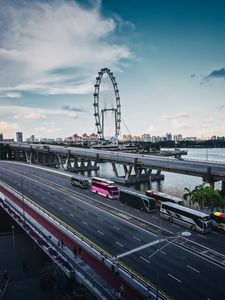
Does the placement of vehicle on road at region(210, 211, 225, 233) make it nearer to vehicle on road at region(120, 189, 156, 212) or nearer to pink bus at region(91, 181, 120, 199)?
vehicle on road at region(120, 189, 156, 212)

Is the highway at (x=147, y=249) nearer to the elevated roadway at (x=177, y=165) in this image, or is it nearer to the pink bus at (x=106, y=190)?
the pink bus at (x=106, y=190)

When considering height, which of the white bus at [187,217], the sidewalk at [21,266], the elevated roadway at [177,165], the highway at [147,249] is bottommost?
the sidewalk at [21,266]

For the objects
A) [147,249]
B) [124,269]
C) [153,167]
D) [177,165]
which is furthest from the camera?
[153,167]

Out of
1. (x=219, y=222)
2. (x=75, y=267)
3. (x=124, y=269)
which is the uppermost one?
(x=219, y=222)

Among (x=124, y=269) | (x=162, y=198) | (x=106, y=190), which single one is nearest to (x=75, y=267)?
(x=124, y=269)

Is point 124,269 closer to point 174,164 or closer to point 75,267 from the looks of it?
point 75,267

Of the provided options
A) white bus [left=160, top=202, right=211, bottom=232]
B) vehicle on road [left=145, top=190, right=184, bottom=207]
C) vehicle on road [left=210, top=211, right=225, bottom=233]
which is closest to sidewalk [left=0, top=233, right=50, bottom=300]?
white bus [left=160, top=202, right=211, bottom=232]

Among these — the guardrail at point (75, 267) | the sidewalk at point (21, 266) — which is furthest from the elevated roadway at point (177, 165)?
the guardrail at point (75, 267)
